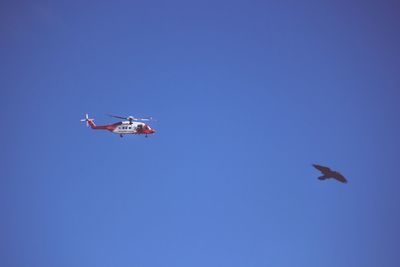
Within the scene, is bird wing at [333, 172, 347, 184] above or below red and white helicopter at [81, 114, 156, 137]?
below

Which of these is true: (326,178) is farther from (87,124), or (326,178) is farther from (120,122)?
(87,124)

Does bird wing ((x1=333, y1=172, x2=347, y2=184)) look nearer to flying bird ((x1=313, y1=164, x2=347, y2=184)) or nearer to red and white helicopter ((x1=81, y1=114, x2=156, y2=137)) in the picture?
flying bird ((x1=313, y1=164, x2=347, y2=184))

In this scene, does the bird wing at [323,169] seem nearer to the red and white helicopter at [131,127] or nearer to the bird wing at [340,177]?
the bird wing at [340,177]

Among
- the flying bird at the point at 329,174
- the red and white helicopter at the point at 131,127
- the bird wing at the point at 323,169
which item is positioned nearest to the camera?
the bird wing at the point at 323,169

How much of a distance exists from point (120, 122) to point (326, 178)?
148 ft

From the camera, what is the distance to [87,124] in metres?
96.5

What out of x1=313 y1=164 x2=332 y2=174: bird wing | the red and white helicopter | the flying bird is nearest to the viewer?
x1=313 y1=164 x2=332 y2=174: bird wing

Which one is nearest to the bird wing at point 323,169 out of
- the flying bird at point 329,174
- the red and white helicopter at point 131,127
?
the flying bird at point 329,174

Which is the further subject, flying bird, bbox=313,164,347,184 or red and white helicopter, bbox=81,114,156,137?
red and white helicopter, bbox=81,114,156,137

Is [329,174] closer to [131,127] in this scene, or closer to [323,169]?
[323,169]

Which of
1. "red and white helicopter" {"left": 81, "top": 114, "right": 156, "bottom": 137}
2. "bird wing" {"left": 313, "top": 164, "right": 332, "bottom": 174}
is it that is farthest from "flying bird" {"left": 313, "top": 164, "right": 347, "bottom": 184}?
"red and white helicopter" {"left": 81, "top": 114, "right": 156, "bottom": 137}

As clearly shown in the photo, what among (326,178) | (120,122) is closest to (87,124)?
(120,122)

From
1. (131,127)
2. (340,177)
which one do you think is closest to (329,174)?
(340,177)

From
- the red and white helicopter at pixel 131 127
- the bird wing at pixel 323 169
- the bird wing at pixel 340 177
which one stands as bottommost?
the bird wing at pixel 340 177
